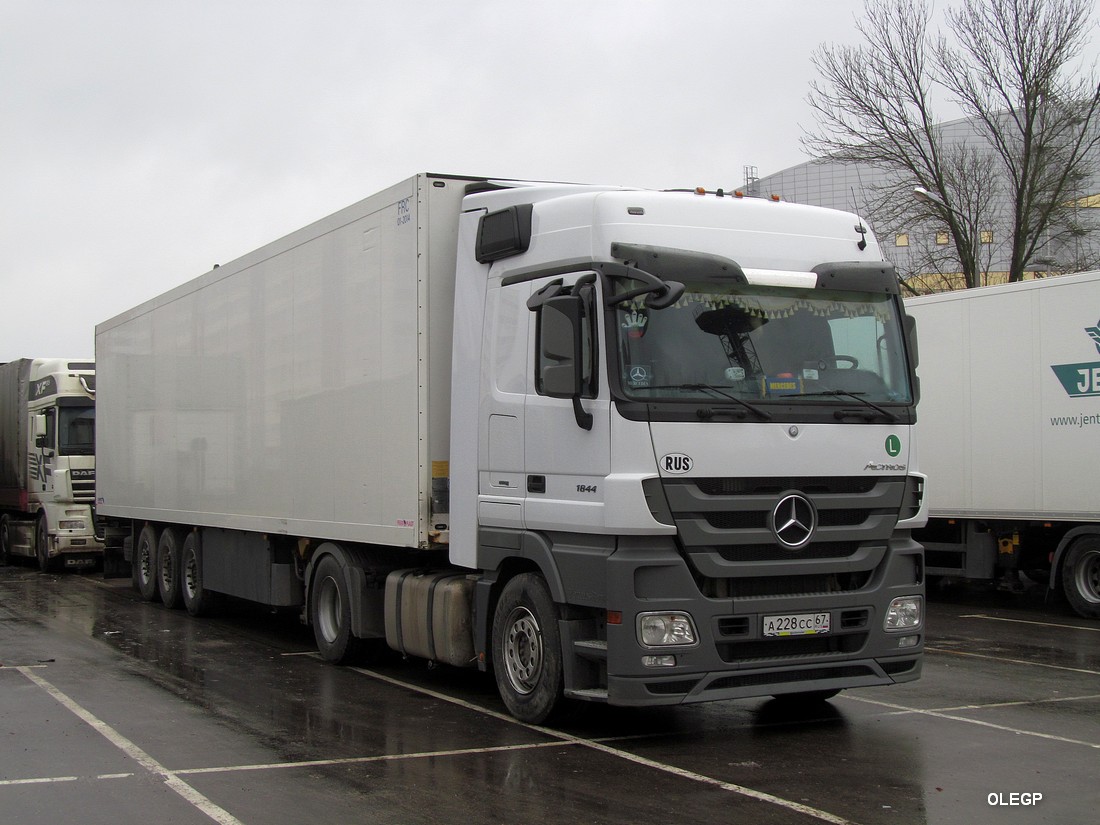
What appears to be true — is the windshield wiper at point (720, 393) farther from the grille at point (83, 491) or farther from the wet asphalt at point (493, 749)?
the grille at point (83, 491)

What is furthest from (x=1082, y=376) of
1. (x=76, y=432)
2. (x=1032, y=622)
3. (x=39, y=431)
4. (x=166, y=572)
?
(x=39, y=431)

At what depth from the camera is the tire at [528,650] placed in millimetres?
8055

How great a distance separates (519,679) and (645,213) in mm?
3256

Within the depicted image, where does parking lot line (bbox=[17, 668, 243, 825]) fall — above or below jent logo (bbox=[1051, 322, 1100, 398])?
below

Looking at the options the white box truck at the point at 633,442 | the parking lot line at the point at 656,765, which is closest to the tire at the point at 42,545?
the white box truck at the point at 633,442

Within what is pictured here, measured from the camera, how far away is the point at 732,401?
777 centimetres

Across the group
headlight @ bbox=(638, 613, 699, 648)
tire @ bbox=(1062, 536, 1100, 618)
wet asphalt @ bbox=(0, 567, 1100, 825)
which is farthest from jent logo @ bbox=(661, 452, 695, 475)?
tire @ bbox=(1062, 536, 1100, 618)

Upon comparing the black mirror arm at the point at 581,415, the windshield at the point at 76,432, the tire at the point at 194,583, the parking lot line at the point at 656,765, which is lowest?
→ the parking lot line at the point at 656,765

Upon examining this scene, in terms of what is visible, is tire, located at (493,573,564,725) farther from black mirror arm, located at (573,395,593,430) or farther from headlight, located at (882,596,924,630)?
headlight, located at (882,596,924,630)

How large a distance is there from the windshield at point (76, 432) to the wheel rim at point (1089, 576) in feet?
56.9

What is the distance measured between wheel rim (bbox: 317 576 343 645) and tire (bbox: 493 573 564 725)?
3087mm

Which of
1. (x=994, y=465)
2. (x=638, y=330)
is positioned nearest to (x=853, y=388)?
(x=638, y=330)

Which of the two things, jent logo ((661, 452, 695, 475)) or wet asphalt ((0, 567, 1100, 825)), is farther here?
jent logo ((661, 452, 695, 475))

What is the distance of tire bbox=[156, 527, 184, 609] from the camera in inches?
641
